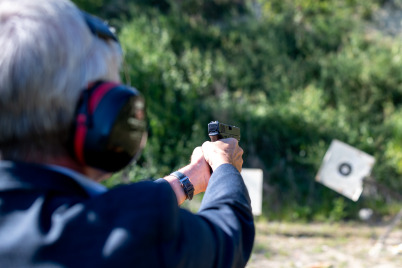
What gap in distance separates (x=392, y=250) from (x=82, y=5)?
7.06 m

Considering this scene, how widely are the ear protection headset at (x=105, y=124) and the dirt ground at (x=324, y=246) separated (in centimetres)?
394

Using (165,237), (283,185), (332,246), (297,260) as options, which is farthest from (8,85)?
(283,185)

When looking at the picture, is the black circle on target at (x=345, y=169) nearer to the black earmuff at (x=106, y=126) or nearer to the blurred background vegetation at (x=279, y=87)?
the blurred background vegetation at (x=279, y=87)

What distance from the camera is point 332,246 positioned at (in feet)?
17.2

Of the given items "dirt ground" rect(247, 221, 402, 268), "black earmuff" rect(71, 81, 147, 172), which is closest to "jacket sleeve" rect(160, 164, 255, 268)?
"black earmuff" rect(71, 81, 147, 172)

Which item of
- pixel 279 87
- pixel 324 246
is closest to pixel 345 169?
pixel 324 246

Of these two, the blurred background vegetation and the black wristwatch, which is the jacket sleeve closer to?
→ the black wristwatch

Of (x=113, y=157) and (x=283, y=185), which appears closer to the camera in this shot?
(x=113, y=157)

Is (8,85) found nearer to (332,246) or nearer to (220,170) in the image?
(220,170)

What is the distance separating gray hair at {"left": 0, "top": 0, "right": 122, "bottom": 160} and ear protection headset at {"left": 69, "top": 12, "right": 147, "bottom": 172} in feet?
0.07

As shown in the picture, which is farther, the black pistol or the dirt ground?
the dirt ground

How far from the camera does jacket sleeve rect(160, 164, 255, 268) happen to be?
2.49 feet

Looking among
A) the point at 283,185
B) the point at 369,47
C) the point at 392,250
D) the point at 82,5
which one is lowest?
the point at 283,185

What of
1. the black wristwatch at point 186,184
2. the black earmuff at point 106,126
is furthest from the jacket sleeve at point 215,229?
the black wristwatch at point 186,184
